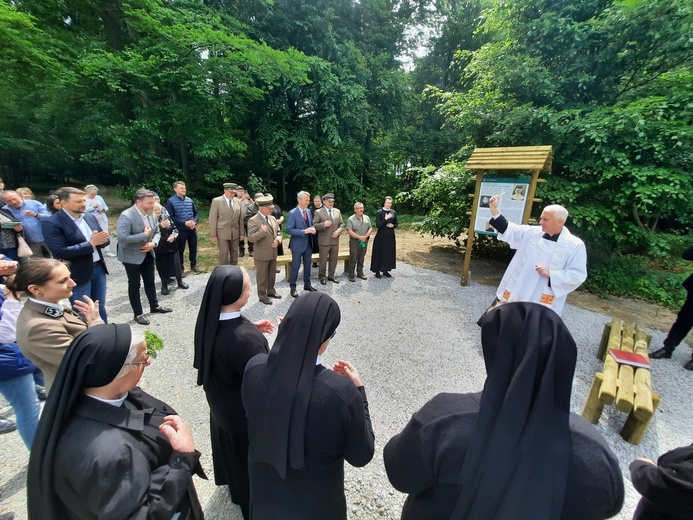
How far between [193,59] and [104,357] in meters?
14.5

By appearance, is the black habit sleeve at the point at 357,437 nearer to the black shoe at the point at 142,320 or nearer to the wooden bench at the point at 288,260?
the black shoe at the point at 142,320

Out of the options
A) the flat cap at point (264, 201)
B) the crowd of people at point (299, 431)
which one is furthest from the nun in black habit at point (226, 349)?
the flat cap at point (264, 201)

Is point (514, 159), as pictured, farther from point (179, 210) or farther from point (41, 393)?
point (41, 393)

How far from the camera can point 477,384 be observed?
405cm

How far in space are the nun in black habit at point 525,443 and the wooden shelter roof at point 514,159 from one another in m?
5.98

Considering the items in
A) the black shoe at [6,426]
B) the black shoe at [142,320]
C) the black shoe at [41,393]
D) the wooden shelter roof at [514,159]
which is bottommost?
the black shoe at [6,426]

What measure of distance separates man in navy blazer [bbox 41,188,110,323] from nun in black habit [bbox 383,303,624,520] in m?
4.62

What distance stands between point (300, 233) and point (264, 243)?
0.81m

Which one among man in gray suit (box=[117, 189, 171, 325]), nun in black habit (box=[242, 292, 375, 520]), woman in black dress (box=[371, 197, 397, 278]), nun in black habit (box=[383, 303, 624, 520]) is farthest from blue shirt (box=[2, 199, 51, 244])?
nun in black habit (box=[383, 303, 624, 520])

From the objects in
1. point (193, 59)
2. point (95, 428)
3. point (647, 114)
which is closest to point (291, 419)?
point (95, 428)

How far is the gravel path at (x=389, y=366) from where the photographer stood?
2.65m

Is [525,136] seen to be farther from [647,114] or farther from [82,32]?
[82,32]

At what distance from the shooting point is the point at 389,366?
14.4 feet

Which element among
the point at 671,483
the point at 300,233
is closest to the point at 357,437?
the point at 671,483
